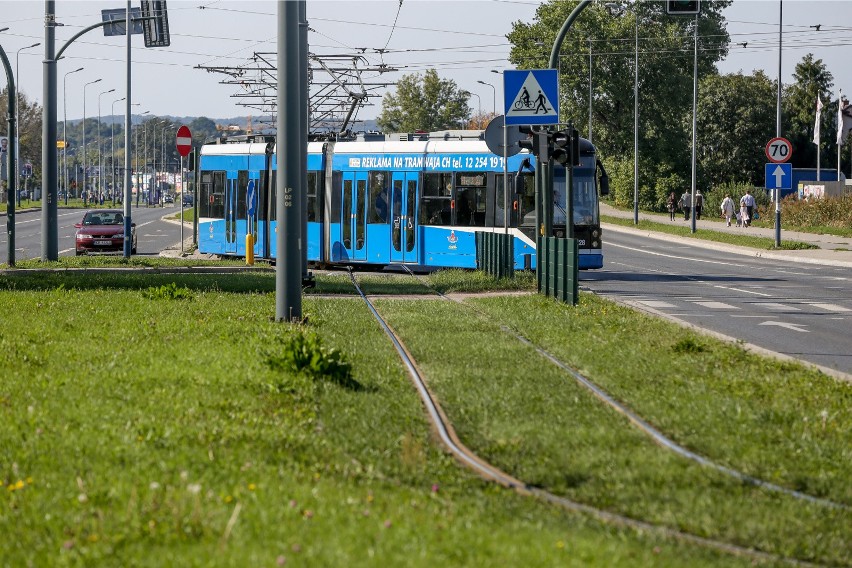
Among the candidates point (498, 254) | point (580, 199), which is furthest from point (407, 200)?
point (498, 254)

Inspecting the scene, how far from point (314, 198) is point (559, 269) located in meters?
14.8

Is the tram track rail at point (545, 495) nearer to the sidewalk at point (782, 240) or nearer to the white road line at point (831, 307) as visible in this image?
the white road line at point (831, 307)

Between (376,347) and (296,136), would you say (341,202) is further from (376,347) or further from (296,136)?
(376,347)

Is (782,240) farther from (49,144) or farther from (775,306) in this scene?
(775,306)

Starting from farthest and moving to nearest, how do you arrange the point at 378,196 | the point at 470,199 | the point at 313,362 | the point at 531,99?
the point at 378,196
the point at 470,199
the point at 531,99
the point at 313,362

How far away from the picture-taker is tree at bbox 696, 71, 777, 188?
97562 millimetres

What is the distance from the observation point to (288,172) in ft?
56.7

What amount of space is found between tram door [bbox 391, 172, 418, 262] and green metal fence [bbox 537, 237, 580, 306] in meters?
9.50

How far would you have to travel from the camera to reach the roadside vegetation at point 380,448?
6.16 meters

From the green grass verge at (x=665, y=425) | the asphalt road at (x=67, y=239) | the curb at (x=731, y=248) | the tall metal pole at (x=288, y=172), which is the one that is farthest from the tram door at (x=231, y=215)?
the green grass verge at (x=665, y=425)

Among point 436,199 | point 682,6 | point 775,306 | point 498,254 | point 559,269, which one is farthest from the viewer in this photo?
point 436,199

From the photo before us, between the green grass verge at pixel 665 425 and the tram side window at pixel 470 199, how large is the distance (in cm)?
1550

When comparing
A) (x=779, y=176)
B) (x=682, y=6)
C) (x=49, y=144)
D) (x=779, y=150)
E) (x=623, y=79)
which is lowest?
(x=779, y=176)

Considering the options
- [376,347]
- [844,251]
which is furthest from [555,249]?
[844,251]
